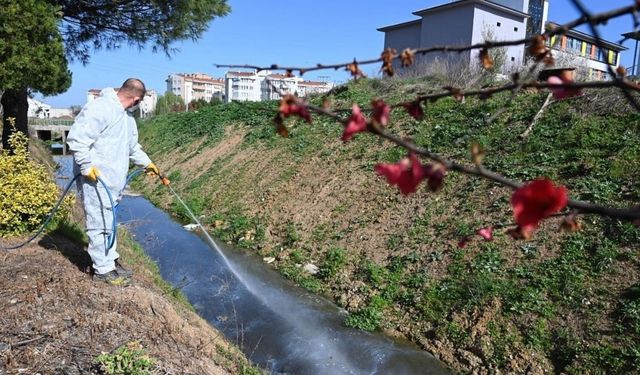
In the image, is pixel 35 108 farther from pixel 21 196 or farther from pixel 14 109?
pixel 21 196

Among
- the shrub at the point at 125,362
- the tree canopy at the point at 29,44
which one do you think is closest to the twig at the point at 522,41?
the shrub at the point at 125,362

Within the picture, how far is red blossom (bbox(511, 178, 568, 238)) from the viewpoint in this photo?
792 mm

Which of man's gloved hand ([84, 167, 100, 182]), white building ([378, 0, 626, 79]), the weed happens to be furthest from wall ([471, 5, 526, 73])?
man's gloved hand ([84, 167, 100, 182])

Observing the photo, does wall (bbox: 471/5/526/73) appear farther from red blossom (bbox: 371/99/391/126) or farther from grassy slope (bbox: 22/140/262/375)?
red blossom (bbox: 371/99/391/126)

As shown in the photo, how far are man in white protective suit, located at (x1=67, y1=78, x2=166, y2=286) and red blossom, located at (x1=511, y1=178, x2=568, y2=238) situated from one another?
13.0ft

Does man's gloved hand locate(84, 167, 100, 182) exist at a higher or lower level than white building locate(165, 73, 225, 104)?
lower

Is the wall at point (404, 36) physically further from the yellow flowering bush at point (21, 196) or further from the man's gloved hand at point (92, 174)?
the man's gloved hand at point (92, 174)

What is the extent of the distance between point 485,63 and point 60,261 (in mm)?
4667

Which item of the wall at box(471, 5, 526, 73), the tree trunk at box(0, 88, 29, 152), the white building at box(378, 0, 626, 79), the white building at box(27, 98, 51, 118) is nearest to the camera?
the tree trunk at box(0, 88, 29, 152)

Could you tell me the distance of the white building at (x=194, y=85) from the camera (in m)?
109

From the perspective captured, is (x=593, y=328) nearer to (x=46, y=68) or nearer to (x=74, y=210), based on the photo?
(x=74, y=210)

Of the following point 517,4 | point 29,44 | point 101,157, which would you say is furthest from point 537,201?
point 517,4

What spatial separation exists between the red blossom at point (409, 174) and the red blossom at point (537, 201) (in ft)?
0.48

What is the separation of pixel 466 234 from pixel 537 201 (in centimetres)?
578
